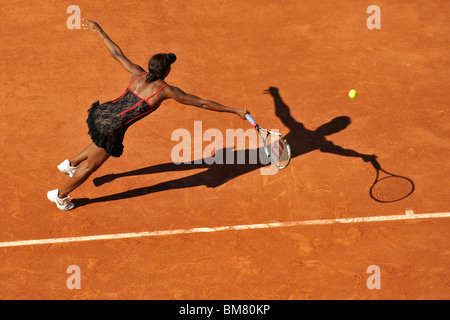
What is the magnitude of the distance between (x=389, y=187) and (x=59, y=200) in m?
6.04

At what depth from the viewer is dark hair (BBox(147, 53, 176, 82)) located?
27.6 ft

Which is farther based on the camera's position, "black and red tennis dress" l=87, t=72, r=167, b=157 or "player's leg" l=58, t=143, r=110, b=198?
"player's leg" l=58, t=143, r=110, b=198

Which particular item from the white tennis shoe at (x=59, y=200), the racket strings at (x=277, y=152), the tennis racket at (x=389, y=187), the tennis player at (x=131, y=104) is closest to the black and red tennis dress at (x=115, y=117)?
→ the tennis player at (x=131, y=104)

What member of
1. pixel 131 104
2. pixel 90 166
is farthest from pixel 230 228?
pixel 131 104

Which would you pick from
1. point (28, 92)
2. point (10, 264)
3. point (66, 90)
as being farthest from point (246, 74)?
point (10, 264)

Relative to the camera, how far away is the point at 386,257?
927 cm

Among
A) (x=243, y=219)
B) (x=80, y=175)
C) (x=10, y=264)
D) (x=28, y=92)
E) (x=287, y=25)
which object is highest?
(x=287, y=25)

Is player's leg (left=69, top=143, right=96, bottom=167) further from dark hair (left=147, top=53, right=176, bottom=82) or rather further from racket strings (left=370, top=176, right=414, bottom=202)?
racket strings (left=370, top=176, right=414, bottom=202)

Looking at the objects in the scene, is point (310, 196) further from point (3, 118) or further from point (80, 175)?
point (3, 118)

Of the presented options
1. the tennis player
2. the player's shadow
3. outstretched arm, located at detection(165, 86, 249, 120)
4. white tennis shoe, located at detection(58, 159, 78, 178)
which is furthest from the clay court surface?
outstretched arm, located at detection(165, 86, 249, 120)

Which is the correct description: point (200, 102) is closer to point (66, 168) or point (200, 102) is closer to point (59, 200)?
point (66, 168)

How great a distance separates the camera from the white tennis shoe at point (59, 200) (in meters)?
9.59

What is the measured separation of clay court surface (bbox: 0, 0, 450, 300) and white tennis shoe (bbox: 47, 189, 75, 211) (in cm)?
19

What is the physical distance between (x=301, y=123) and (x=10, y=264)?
19.9 ft
